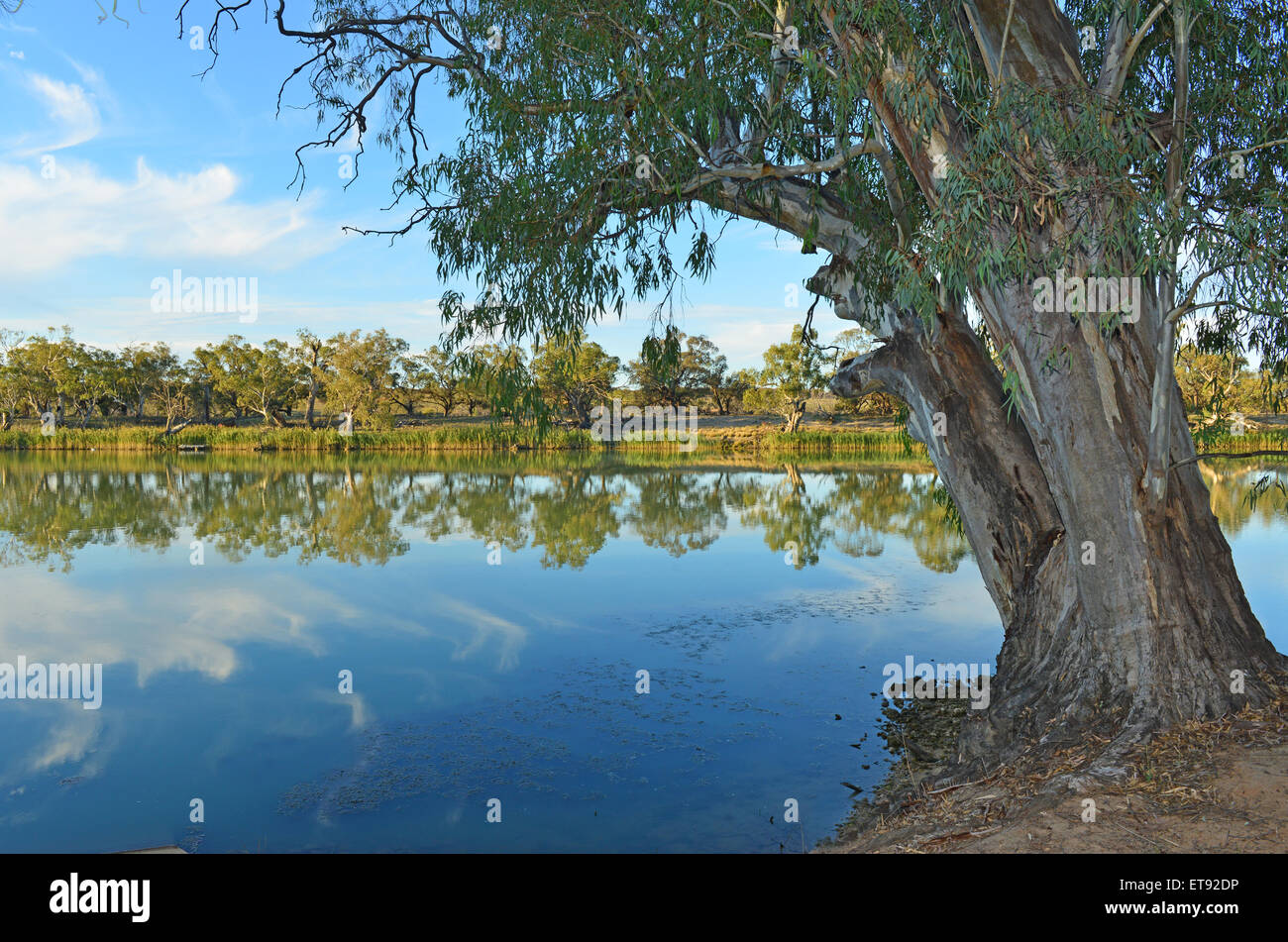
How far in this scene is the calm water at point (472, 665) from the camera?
3607mm

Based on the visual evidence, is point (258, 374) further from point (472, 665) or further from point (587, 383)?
point (472, 665)

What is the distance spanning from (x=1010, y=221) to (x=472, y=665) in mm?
4028

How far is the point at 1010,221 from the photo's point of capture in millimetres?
3475

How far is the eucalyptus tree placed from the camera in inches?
132

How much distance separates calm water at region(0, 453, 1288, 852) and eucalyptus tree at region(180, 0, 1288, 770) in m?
1.34

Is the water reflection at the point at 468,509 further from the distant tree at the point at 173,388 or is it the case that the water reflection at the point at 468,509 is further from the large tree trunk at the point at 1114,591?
the distant tree at the point at 173,388

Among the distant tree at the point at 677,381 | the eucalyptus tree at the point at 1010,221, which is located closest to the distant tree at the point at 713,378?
the distant tree at the point at 677,381

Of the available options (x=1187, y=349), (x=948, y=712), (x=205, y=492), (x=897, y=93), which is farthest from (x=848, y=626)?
(x=205, y=492)

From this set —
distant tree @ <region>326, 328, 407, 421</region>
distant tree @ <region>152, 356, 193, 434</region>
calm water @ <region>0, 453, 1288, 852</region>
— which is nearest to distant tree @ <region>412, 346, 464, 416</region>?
distant tree @ <region>326, 328, 407, 421</region>

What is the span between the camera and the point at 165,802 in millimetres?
3709

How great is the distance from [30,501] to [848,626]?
13825 millimetres

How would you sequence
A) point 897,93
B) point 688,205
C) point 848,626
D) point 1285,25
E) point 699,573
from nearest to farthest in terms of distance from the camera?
1. point 897,93
2. point 1285,25
3. point 688,205
4. point 848,626
5. point 699,573

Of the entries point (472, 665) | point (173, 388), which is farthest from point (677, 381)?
point (472, 665)
